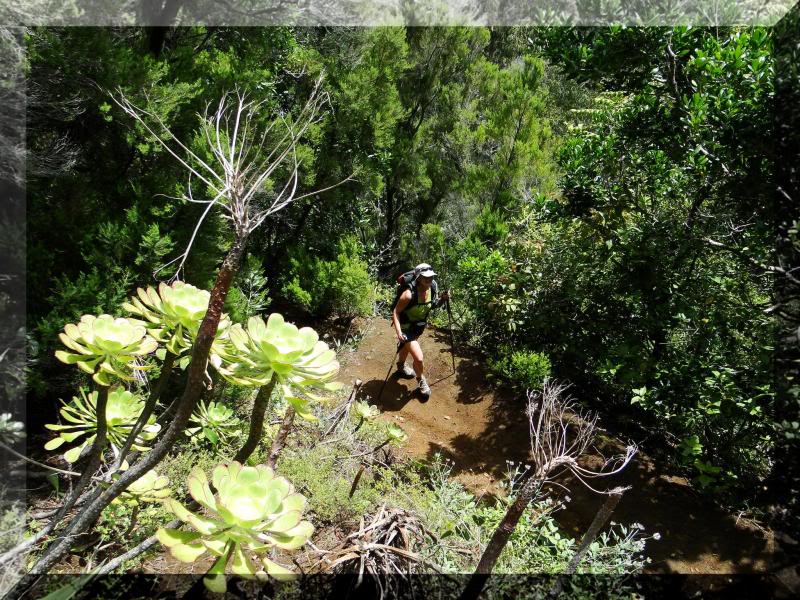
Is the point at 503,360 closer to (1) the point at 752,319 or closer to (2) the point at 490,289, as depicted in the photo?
(2) the point at 490,289

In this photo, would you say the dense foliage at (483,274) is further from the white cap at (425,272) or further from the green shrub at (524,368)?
the white cap at (425,272)

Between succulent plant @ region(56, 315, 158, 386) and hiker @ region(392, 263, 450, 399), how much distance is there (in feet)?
10.4

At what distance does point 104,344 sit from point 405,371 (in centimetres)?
384

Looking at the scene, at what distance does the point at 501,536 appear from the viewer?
126 centimetres

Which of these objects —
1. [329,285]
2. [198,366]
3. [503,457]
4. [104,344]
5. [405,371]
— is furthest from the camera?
[329,285]

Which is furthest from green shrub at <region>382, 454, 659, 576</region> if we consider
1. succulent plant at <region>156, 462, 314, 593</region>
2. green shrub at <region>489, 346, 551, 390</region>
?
green shrub at <region>489, 346, 551, 390</region>

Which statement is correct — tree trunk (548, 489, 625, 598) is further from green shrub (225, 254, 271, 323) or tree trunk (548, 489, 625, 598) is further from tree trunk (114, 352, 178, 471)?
green shrub (225, 254, 271, 323)

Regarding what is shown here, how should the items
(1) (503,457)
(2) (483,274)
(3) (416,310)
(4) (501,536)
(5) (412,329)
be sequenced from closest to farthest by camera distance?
(4) (501,536), (1) (503,457), (3) (416,310), (5) (412,329), (2) (483,274)

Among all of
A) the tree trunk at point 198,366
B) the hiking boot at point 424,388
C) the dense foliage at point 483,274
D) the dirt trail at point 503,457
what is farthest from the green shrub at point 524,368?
the tree trunk at point 198,366

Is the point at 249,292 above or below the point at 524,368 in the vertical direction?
above

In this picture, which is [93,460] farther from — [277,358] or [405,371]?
[405,371]

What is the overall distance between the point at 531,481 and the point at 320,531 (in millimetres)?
1107

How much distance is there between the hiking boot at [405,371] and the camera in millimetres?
4535

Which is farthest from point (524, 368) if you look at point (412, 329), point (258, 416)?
point (258, 416)
